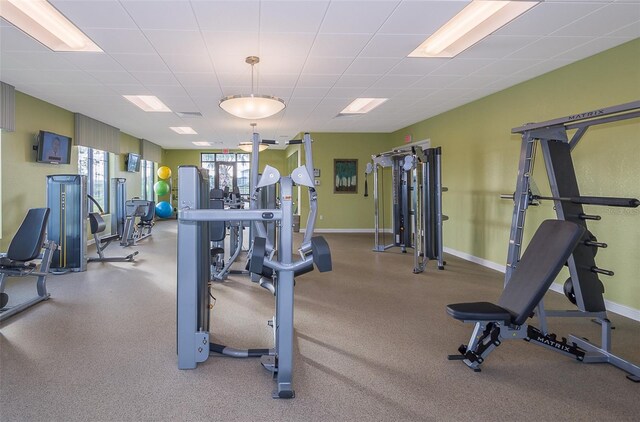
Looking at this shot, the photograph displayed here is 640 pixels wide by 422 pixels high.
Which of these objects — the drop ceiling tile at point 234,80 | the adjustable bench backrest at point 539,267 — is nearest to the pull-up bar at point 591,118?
the adjustable bench backrest at point 539,267

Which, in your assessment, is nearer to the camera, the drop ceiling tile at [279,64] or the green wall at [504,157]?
the green wall at [504,157]

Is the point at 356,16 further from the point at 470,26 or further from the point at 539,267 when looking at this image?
the point at 539,267

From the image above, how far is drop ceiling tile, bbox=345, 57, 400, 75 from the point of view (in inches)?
160

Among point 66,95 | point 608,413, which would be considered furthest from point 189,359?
point 66,95

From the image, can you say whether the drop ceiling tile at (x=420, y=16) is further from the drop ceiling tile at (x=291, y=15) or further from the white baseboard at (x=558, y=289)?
the white baseboard at (x=558, y=289)

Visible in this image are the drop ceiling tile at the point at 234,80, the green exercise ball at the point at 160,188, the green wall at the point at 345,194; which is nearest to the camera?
the drop ceiling tile at the point at 234,80

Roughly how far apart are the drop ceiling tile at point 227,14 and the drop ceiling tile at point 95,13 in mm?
581

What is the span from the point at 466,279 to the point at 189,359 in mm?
3643

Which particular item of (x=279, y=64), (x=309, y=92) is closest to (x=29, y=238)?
(x=279, y=64)

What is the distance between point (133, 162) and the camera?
9.63 m

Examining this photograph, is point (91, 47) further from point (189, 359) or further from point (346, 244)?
point (346, 244)

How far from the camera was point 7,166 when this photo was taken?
506cm

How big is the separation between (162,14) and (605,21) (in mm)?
3568

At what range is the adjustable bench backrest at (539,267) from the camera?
232 centimetres
